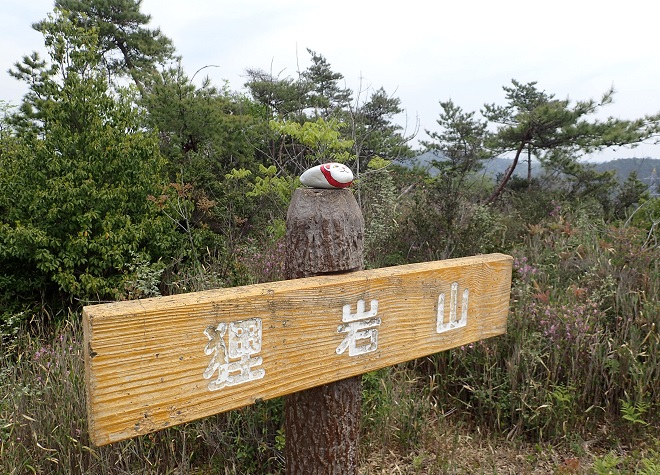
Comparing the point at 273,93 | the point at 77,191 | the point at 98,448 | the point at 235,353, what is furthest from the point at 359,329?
the point at 273,93

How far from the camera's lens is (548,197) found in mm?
7211

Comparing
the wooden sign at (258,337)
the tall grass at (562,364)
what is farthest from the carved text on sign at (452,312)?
the tall grass at (562,364)

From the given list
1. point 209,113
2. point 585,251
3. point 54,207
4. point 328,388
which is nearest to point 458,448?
point 328,388

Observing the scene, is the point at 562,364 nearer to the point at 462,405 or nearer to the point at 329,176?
the point at 462,405

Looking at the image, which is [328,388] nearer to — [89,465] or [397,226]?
[89,465]

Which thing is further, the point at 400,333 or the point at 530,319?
the point at 530,319

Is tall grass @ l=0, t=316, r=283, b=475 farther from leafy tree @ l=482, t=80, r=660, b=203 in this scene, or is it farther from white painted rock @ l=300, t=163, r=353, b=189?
leafy tree @ l=482, t=80, r=660, b=203

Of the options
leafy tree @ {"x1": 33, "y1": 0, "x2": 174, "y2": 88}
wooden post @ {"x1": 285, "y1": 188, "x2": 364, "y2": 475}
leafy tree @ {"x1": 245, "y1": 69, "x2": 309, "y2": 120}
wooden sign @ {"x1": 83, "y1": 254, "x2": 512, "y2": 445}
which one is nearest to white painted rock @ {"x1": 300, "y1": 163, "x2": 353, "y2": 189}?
wooden post @ {"x1": 285, "y1": 188, "x2": 364, "y2": 475}

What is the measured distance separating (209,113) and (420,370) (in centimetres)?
505

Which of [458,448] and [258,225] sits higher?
[258,225]

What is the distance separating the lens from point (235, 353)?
1124mm

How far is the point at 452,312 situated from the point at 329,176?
24.6 inches

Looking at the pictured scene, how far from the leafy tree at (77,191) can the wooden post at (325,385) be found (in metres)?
3.13

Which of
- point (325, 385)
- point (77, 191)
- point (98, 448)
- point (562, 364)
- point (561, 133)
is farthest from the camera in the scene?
point (561, 133)
